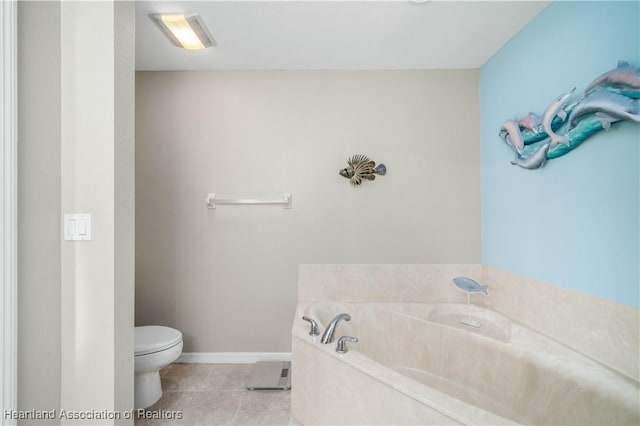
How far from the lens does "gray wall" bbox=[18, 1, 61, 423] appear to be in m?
1.35

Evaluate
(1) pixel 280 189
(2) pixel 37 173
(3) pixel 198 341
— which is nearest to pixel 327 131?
(1) pixel 280 189

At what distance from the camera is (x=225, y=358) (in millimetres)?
2604

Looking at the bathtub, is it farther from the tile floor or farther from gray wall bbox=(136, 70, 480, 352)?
gray wall bbox=(136, 70, 480, 352)

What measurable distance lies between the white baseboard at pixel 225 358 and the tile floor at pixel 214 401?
0.36ft

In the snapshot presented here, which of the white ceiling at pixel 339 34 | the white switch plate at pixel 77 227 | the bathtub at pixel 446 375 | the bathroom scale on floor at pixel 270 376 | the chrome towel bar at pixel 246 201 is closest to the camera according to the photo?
the bathtub at pixel 446 375

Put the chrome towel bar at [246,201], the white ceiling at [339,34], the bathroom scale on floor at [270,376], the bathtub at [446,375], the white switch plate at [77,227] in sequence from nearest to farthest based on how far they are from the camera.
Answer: the bathtub at [446,375]
the white switch plate at [77,227]
the white ceiling at [339,34]
the bathroom scale on floor at [270,376]
the chrome towel bar at [246,201]

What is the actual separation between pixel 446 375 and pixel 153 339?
5.92 feet

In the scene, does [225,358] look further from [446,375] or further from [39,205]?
[39,205]

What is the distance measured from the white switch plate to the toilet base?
3.25ft

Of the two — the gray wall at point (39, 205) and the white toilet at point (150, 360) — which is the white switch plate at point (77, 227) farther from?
the white toilet at point (150, 360)

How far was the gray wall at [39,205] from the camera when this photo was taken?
135cm

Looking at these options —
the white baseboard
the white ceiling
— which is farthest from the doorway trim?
the white baseboard

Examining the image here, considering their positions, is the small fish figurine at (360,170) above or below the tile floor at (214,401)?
above

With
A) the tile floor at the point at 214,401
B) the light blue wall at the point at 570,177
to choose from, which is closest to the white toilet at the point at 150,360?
the tile floor at the point at 214,401
